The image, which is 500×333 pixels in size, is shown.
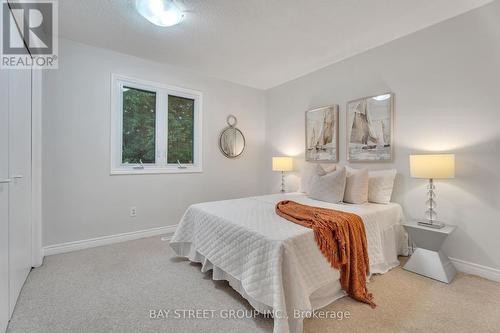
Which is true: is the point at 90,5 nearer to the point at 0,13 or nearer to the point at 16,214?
the point at 0,13

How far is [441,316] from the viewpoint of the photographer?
1.62 metres

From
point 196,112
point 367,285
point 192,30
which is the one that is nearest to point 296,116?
point 196,112

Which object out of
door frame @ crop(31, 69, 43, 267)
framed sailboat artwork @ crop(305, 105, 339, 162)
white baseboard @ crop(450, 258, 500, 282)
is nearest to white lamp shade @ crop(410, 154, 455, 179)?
white baseboard @ crop(450, 258, 500, 282)

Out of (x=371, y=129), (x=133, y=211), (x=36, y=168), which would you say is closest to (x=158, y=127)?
(x=133, y=211)

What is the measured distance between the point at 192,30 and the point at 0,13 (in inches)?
60.3

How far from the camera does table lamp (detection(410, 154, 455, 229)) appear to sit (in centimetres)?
208

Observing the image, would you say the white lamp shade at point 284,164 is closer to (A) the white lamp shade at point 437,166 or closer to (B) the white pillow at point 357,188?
(B) the white pillow at point 357,188

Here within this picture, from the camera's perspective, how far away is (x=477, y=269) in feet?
7.21

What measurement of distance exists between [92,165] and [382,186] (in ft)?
11.4

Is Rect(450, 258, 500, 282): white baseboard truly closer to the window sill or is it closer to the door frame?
the window sill

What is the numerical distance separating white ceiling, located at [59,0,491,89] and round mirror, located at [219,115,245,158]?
42.2 inches

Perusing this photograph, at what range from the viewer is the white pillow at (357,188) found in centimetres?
262

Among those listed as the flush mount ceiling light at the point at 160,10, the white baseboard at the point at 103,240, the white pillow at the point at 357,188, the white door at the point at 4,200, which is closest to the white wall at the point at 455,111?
the white pillow at the point at 357,188

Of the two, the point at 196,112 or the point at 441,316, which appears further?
the point at 196,112
